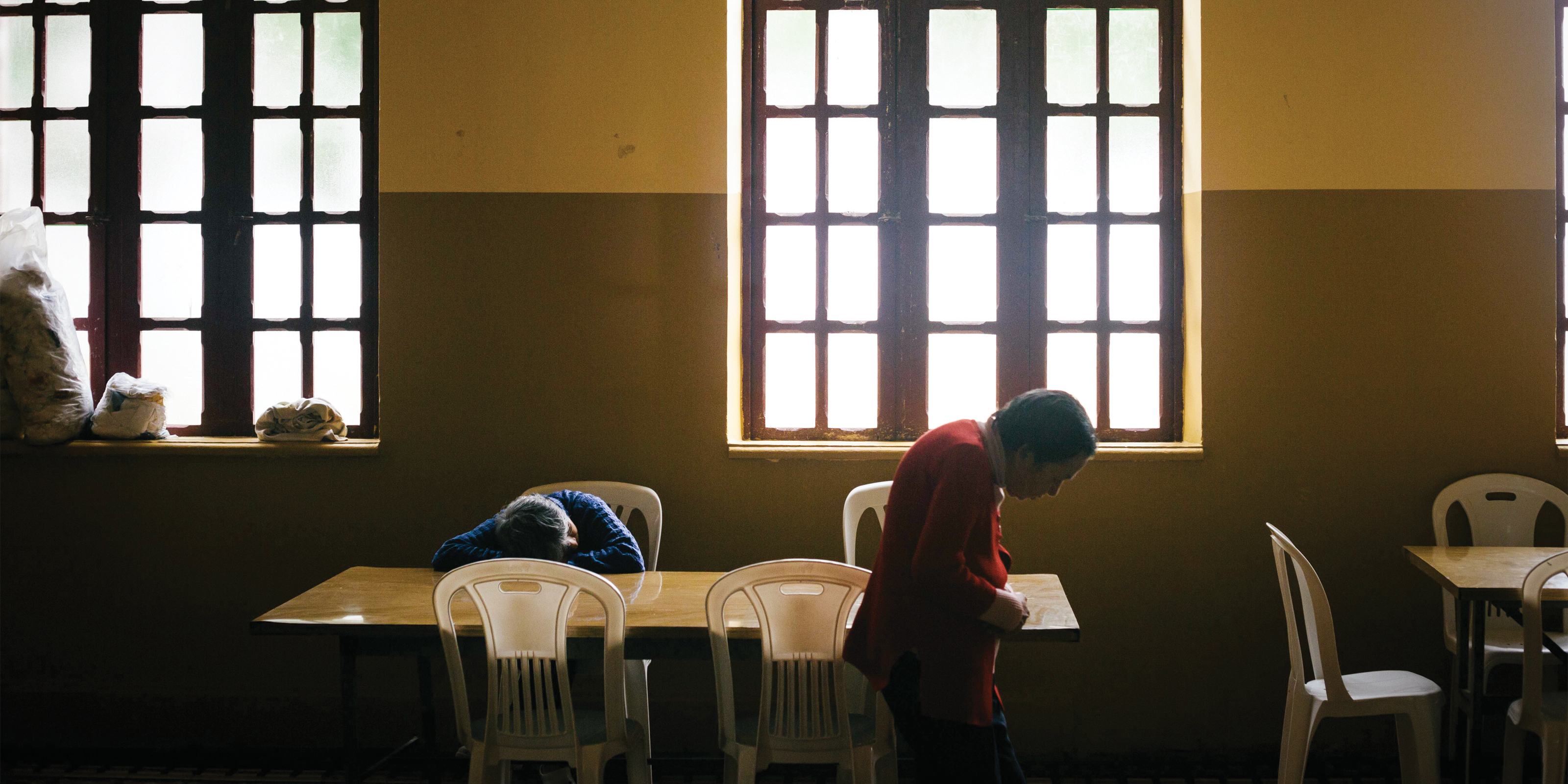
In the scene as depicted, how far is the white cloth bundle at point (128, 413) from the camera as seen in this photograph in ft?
12.6

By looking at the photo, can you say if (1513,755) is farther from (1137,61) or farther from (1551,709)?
(1137,61)

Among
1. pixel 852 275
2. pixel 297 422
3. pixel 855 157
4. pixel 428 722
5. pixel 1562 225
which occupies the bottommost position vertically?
pixel 428 722

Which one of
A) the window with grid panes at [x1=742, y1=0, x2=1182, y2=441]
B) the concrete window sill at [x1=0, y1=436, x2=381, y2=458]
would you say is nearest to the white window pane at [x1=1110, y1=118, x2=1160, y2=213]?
the window with grid panes at [x1=742, y1=0, x2=1182, y2=441]

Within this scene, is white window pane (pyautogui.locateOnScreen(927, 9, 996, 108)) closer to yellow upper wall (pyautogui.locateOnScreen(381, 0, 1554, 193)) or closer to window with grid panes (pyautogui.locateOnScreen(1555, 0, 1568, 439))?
yellow upper wall (pyautogui.locateOnScreen(381, 0, 1554, 193))

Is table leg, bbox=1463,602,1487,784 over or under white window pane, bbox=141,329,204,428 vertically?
under

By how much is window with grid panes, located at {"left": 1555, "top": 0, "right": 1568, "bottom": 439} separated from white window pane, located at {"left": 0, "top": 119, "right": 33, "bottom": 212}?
6.49 meters

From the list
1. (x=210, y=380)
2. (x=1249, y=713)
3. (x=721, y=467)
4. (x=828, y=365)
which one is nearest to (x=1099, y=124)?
(x=828, y=365)

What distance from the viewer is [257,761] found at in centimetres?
367

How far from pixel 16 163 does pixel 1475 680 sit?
19.3 ft

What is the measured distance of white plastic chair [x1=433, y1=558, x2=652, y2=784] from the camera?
2.40m

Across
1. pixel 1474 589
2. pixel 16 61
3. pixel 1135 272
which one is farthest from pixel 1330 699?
pixel 16 61

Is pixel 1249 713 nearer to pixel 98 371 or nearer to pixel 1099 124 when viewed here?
pixel 1099 124

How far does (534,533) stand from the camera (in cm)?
290

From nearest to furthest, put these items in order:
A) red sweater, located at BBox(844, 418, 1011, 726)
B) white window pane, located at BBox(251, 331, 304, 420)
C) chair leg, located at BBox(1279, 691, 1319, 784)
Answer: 1. red sweater, located at BBox(844, 418, 1011, 726)
2. chair leg, located at BBox(1279, 691, 1319, 784)
3. white window pane, located at BBox(251, 331, 304, 420)
